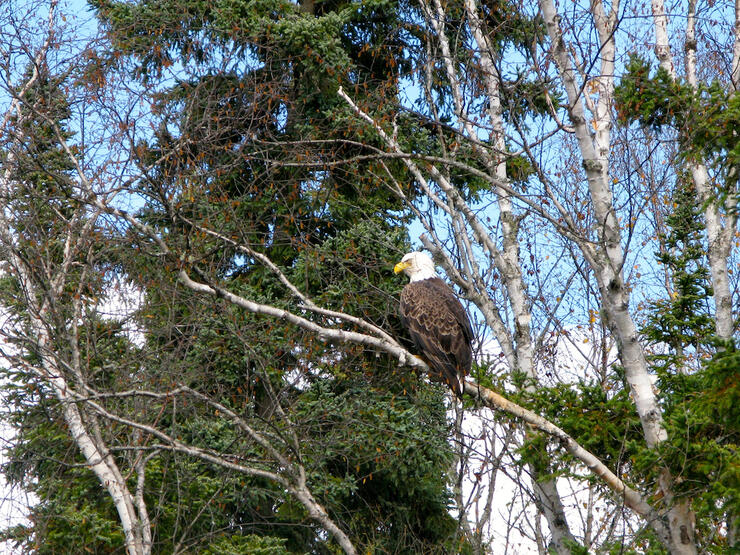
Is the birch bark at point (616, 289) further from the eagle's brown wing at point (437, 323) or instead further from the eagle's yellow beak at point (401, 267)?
the eagle's yellow beak at point (401, 267)

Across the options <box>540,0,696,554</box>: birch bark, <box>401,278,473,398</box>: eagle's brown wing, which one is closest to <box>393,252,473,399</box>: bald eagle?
<box>401,278,473,398</box>: eagle's brown wing

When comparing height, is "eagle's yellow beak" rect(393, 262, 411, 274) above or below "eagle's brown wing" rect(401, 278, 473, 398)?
above

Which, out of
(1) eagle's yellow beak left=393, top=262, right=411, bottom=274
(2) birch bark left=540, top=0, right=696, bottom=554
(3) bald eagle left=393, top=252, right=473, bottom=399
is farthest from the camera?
(1) eagle's yellow beak left=393, top=262, right=411, bottom=274

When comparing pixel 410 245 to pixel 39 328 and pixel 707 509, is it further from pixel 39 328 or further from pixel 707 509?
pixel 707 509

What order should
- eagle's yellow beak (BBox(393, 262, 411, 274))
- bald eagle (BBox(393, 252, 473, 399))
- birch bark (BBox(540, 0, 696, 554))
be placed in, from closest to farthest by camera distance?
1. birch bark (BBox(540, 0, 696, 554))
2. bald eagle (BBox(393, 252, 473, 399))
3. eagle's yellow beak (BBox(393, 262, 411, 274))

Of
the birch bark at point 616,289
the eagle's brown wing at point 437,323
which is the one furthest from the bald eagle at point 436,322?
the birch bark at point 616,289

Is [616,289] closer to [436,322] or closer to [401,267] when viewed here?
[436,322]

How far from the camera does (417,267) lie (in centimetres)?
859

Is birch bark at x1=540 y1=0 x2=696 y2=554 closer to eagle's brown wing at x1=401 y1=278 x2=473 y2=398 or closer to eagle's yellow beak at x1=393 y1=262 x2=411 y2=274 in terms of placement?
eagle's brown wing at x1=401 y1=278 x2=473 y2=398

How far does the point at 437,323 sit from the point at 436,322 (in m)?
0.02

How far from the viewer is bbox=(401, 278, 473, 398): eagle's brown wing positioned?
7.63 metres

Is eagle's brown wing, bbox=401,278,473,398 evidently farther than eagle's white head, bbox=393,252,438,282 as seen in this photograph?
No

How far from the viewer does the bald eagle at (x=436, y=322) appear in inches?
300

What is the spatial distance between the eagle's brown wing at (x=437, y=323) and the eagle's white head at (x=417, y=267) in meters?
0.19
